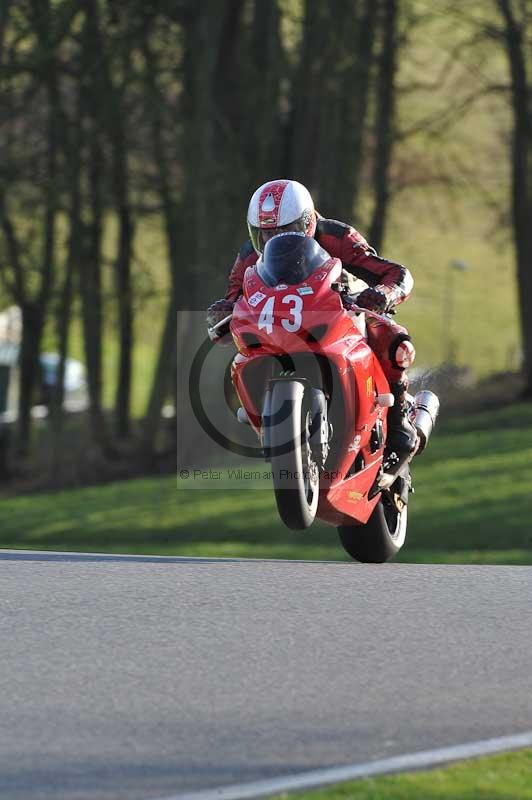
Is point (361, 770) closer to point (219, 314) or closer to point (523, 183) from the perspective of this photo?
point (219, 314)

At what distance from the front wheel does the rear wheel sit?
1.05 meters

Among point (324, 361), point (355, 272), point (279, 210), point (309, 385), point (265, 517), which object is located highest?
point (279, 210)

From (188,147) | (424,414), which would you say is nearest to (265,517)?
(188,147)

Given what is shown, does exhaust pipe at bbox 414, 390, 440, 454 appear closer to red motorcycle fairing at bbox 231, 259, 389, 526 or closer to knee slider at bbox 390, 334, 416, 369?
knee slider at bbox 390, 334, 416, 369

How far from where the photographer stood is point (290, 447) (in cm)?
686

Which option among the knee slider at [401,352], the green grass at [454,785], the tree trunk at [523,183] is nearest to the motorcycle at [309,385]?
the knee slider at [401,352]

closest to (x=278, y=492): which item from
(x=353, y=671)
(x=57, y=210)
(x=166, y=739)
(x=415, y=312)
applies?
(x=353, y=671)

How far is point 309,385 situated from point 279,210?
0.92 metres

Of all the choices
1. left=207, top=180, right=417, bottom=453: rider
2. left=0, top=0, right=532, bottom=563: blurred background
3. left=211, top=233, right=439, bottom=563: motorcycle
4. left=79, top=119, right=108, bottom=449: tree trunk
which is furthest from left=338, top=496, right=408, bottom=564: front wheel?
left=79, top=119, right=108, bottom=449: tree trunk

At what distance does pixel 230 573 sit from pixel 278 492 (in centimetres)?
53

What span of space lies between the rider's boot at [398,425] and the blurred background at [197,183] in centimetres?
794

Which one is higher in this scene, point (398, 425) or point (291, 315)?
point (291, 315)

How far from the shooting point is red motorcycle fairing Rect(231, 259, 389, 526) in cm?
712

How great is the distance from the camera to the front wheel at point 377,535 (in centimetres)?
803
